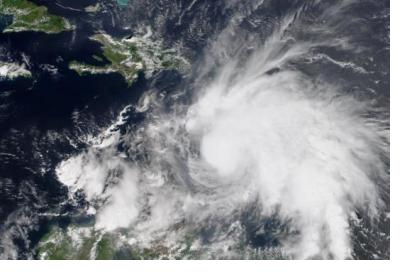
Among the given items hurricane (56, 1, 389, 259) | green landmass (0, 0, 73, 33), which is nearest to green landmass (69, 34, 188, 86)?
hurricane (56, 1, 389, 259)

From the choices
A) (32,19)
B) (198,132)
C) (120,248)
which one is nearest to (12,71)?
(32,19)

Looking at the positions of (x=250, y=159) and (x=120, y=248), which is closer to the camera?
(x=120, y=248)

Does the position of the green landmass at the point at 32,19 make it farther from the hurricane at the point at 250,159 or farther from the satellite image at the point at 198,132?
the hurricane at the point at 250,159

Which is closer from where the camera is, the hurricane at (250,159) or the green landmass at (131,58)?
the hurricane at (250,159)

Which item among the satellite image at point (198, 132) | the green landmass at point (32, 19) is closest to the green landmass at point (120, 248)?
the satellite image at point (198, 132)

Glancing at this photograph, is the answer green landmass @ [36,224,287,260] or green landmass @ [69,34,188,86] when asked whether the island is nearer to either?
green landmass @ [69,34,188,86]

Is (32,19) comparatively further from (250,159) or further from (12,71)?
(250,159)
